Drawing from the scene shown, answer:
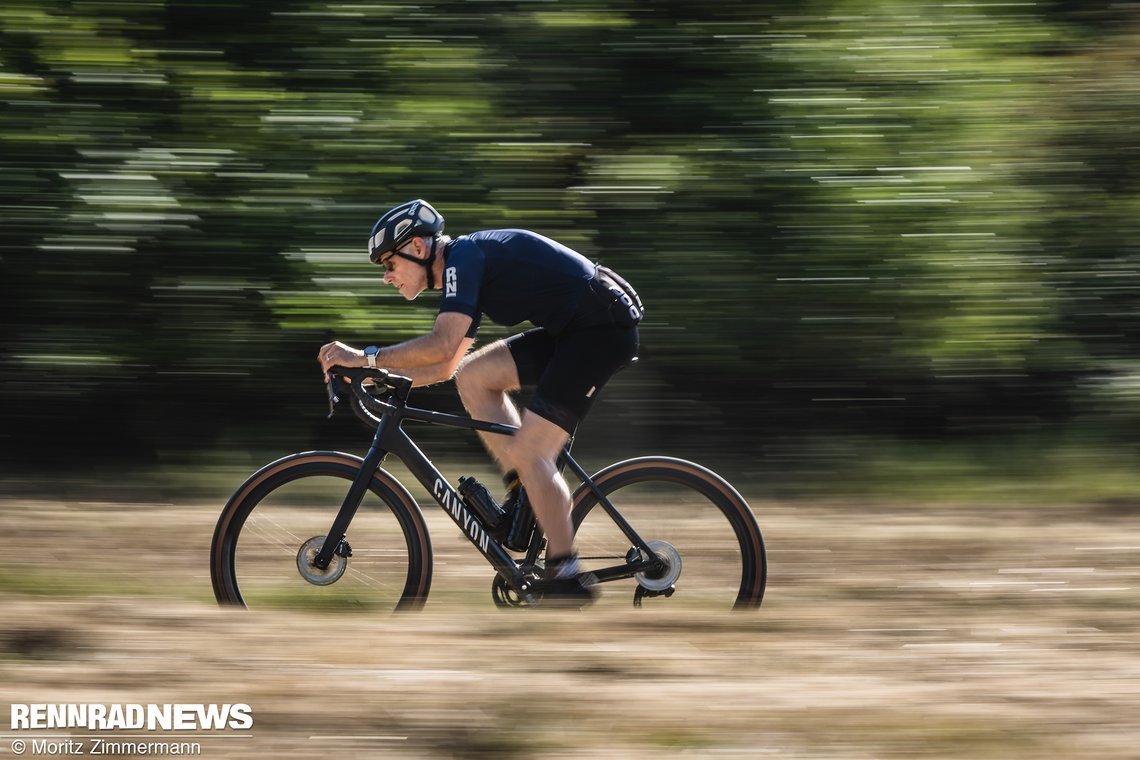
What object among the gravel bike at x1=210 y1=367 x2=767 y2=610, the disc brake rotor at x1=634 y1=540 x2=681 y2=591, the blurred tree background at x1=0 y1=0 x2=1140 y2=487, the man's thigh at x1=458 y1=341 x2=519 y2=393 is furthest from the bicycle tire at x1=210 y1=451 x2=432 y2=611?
the blurred tree background at x1=0 y1=0 x2=1140 y2=487

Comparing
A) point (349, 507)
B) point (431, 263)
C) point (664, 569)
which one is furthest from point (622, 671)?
point (431, 263)

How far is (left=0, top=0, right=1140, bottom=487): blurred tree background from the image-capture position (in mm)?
9578

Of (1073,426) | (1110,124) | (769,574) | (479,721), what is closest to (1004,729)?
(479,721)

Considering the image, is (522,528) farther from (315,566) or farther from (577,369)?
(315,566)

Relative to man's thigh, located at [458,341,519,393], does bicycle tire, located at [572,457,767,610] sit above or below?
below

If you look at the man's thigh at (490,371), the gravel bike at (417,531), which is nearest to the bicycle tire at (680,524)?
the gravel bike at (417,531)

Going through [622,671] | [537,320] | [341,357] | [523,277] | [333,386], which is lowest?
[622,671]

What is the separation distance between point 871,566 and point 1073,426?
13.8ft

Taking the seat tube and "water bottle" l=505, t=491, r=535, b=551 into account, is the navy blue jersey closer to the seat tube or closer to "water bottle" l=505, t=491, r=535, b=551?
the seat tube

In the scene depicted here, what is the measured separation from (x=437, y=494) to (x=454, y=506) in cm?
9

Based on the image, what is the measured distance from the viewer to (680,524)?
5.46 meters

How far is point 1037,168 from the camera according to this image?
1016 cm

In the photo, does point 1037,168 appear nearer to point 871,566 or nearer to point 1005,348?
point 1005,348

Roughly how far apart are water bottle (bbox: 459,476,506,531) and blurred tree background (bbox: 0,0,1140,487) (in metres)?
4.04
